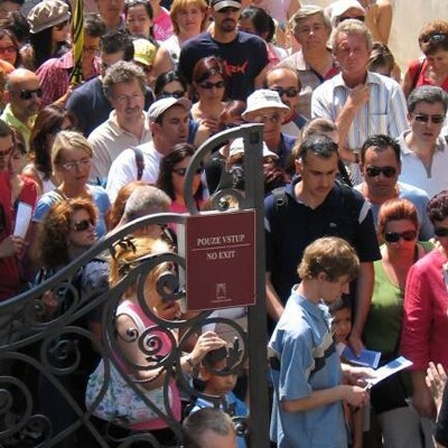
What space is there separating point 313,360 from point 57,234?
1.37 meters

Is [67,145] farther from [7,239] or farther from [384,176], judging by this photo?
[384,176]

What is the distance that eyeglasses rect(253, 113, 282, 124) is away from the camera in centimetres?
803

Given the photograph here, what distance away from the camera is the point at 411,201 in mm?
7508

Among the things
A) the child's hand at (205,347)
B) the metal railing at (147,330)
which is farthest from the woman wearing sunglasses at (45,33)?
the child's hand at (205,347)

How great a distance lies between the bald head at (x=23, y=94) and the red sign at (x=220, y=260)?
431cm

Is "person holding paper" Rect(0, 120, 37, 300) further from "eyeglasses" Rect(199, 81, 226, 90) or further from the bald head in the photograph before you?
"eyeglasses" Rect(199, 81, 226, 90)

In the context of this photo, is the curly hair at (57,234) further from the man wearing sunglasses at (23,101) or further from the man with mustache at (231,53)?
the man with mustache at (231,53)

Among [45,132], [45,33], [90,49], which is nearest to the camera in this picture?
[45,132]

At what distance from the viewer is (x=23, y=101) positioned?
877 centimetres

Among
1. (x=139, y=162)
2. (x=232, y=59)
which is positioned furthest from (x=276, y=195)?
(x=232, y=59)

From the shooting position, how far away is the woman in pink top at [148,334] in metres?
4.82

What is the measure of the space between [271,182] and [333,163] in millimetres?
589

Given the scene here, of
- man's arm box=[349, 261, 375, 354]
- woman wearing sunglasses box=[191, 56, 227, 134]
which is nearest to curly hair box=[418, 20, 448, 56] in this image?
woman wearing sunglasses box=[191, 56, 227, 134]

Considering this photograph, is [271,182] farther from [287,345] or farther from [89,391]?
[89,391]
